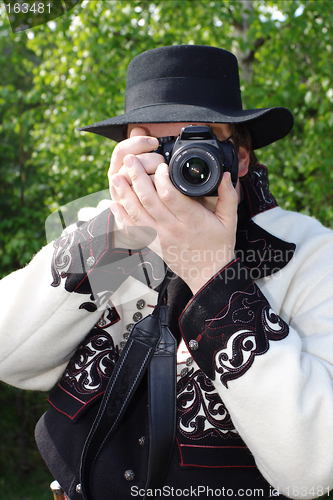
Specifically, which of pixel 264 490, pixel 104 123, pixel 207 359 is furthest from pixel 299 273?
pixel 104 123

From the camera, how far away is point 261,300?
862mm

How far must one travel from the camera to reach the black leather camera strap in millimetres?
919

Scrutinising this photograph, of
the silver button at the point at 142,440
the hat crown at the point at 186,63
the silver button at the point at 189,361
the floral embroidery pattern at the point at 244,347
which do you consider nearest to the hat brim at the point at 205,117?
the hat crown at the point at 186,63

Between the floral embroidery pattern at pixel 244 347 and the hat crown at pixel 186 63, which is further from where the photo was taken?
the hat crown at pixel 186 63

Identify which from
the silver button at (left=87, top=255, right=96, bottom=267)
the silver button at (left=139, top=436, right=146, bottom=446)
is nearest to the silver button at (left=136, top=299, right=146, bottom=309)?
the silver button at (left=87, top=255, right=96, bottom=267)

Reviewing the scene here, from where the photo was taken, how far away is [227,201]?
0.88 metres

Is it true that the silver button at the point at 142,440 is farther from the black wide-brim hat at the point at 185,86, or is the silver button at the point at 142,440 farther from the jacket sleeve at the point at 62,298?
the black wide-brim hat at the point at 185,86

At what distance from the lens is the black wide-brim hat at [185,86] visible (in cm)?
109

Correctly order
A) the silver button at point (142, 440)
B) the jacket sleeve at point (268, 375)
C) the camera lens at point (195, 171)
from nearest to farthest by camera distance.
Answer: the jacket sleeve at point (268, 375) → the camera lens at point (195, 171) → the silver button at point (142, 440)

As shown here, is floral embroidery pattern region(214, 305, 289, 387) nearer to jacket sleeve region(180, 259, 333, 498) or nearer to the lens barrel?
jacket sleeve region(180, 259, 333, 498)

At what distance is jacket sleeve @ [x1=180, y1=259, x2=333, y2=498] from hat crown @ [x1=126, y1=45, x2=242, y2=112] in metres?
0.55

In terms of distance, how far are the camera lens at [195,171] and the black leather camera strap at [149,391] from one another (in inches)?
13.2

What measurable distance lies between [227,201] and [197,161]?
12 cm

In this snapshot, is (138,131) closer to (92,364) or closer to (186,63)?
(186,63)
